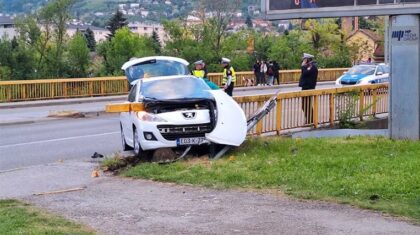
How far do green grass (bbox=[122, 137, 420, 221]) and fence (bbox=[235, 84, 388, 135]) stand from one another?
6.95 ft

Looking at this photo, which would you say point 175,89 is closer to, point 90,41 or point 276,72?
point 276,72

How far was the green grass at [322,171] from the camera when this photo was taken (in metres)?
9.96

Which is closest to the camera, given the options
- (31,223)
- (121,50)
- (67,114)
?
(31,223)

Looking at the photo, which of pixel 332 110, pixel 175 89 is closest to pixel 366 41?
pixel 332 110

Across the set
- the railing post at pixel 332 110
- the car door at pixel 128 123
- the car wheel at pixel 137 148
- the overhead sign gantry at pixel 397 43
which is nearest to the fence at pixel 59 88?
the railing post at pixel 332 110

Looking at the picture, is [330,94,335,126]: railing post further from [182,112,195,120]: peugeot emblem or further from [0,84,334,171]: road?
[182,112,195,120]: peugeot emblem

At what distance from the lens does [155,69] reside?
854 inches

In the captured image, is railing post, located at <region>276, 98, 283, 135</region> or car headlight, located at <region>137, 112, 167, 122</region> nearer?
car headlight, located at <region>137, 112, 167, 122</region>

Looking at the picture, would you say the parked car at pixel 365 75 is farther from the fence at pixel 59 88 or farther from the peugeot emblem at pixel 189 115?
the peugeot emblem at pixel 189 115

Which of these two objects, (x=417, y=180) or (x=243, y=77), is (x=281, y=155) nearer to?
(x=417, y=180)

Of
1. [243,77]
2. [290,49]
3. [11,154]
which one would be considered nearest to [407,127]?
[11,154]

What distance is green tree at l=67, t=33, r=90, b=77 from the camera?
46.6 metres

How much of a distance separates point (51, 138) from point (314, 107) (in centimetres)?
644

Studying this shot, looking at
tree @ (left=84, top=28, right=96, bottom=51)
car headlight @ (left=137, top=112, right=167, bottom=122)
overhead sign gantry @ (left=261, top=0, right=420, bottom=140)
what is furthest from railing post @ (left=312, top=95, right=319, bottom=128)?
tree @ (left=84, top=28, right=96, bottom=51)
